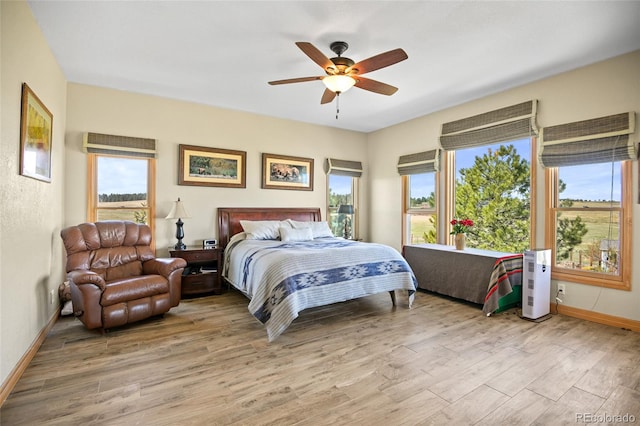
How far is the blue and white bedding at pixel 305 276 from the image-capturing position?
3059 mm

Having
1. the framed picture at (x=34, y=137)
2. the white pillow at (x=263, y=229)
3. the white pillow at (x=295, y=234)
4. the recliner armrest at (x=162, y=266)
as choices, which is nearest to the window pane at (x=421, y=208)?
the white pillow at (x=295, y=234)

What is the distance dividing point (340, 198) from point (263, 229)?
7.18ft

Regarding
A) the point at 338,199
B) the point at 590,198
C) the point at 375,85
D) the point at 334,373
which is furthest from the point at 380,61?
the point at 338,199

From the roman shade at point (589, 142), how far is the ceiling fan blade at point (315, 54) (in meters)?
2.87

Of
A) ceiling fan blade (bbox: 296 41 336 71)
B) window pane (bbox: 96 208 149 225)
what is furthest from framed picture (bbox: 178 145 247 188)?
ceiling fan blade (bbox: 296 41 336 71)

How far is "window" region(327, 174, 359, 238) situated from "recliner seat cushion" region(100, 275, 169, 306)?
3552 millimetres

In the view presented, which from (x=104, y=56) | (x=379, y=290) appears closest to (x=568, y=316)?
(x=379, y=290)

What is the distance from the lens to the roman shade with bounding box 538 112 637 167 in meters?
3.27

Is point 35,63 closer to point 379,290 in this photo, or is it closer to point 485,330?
point 379,290

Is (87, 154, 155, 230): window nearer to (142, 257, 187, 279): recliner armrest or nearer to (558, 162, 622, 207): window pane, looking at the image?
(142, 257, 187, 279): recliner armrest

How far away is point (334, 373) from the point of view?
7.82 ft

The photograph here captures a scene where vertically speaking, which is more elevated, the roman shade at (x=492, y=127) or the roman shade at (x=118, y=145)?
the roman shade at (x=492, y=127)

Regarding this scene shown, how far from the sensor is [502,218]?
176 inches

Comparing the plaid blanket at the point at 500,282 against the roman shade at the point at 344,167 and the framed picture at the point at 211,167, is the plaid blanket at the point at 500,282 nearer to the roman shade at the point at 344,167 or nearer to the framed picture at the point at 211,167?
the roman shade at the point at 344,167
